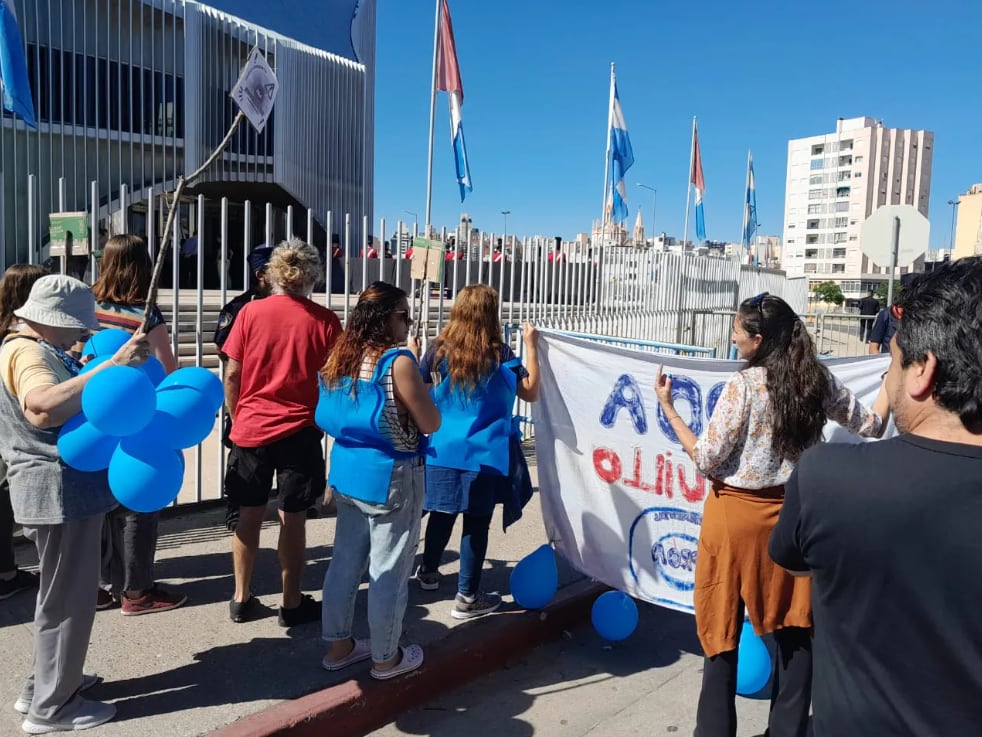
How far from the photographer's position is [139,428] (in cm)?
279

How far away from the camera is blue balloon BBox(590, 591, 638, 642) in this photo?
13.2 feet

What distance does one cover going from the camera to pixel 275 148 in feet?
77.7

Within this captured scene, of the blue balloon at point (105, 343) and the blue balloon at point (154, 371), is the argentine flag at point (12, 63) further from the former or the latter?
the blue balloon at point (154, 371)

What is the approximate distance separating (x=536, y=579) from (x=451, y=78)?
1045cm

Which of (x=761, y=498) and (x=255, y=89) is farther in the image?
(x=255, y=89)

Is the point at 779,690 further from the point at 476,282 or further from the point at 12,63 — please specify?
the point at 12,63

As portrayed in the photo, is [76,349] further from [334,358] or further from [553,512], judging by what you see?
[553,512]

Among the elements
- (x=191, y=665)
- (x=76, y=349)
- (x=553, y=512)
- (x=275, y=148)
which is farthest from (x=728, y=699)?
(x=275, y=148)

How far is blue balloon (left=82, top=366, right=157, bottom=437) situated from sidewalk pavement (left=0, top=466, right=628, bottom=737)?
51.4 inches

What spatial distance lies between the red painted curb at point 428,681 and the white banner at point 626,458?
395 millimetres

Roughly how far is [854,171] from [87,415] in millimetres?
133566

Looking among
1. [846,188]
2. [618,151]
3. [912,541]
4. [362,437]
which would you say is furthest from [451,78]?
[846,188]

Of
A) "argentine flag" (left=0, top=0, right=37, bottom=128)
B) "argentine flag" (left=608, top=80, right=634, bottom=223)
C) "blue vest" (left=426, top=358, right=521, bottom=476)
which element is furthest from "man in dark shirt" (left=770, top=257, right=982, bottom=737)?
"argentine flag" (left=608, top=80, right=634, bottom=223)

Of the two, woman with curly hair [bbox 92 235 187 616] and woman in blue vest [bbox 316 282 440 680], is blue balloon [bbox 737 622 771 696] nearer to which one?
woman in blue vest [bbox 316 282 440 680]
